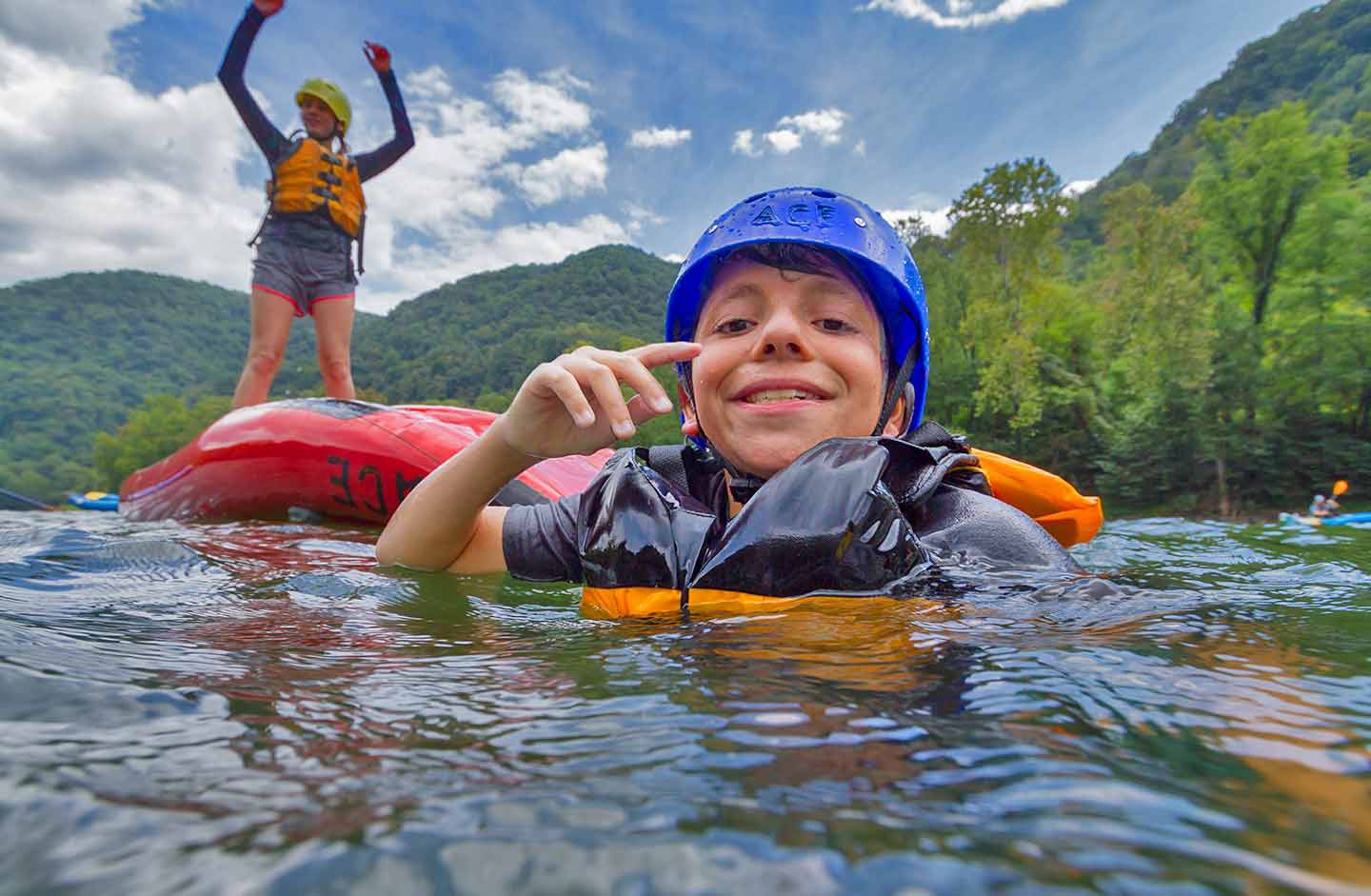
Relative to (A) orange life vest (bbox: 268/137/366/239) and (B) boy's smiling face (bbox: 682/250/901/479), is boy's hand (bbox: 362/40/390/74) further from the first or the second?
(B) boy's smiling face (bbox: 682/250/901/479)

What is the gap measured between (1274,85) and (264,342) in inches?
3044

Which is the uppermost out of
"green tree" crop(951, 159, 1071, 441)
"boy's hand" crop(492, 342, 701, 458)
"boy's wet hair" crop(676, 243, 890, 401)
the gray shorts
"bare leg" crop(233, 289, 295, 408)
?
"green tree" crop(951, 159, 1071, 441)

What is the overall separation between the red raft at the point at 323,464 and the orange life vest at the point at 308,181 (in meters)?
1.42

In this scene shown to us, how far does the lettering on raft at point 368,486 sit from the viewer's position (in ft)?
11.9

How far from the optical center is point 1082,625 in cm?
124

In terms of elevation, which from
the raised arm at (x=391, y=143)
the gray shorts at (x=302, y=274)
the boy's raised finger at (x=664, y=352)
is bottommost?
the boy's raised finger at (x=664, y=352)

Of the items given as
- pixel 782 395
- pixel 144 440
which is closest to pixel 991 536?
pixel 782 395

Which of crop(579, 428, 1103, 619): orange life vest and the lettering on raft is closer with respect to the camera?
crop(579, 428, 1103, 619): orange life vest

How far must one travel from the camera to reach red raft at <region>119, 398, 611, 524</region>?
3633 mm

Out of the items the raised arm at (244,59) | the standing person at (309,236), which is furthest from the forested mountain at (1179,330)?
the raised arm at (244,59)

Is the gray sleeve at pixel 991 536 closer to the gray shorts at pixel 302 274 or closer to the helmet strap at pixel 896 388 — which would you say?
the helmet strap at pixel 896 388

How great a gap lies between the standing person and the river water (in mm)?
3616

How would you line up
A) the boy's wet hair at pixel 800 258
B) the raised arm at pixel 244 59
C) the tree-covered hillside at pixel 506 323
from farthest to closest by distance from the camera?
the tree-covered hillside at pixel 506 323, the raised arm at pixel 244 59, the boy's wet hair at pixel 800 258

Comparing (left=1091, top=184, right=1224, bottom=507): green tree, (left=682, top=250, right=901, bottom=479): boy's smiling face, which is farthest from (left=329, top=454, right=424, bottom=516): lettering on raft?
(left=1091, top=184, right=1224, bottom=507): green tree
